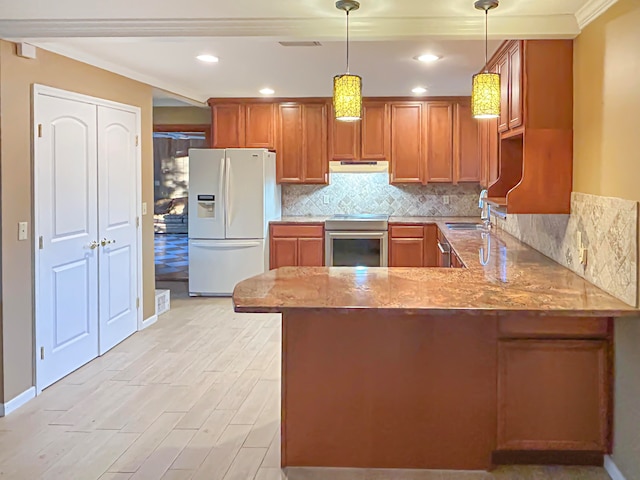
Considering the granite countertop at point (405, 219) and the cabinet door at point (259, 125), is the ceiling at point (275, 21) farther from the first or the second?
the granite countertop at point (405, 219)

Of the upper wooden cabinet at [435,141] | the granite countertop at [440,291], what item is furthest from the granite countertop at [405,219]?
the granite countertop at [440,291]

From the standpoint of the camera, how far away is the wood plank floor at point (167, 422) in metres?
2.84

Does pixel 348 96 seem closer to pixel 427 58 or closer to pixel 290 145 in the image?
pixel 427 58

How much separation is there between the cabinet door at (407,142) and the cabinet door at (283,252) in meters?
1.42

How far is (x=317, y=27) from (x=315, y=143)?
3998 millimetres

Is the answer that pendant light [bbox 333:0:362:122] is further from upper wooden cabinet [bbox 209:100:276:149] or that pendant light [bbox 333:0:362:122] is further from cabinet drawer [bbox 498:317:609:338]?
upper wooden cabinet [bbox 209:100:276:149]

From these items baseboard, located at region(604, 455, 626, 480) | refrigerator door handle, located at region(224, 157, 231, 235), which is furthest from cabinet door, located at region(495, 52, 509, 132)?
refrigerator door handle, located at region(224, 157, 231, 235)

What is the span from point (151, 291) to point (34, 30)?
295 cm

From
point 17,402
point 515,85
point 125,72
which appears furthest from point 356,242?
point 17,402

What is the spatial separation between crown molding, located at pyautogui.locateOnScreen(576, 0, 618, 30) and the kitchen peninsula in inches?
50.9

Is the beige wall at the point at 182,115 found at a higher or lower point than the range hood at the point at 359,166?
higher

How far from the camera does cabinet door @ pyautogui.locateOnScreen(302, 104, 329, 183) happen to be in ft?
23.4

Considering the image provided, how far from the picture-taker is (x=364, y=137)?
714 cm

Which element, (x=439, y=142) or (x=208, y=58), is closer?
(x=208, y=58)
